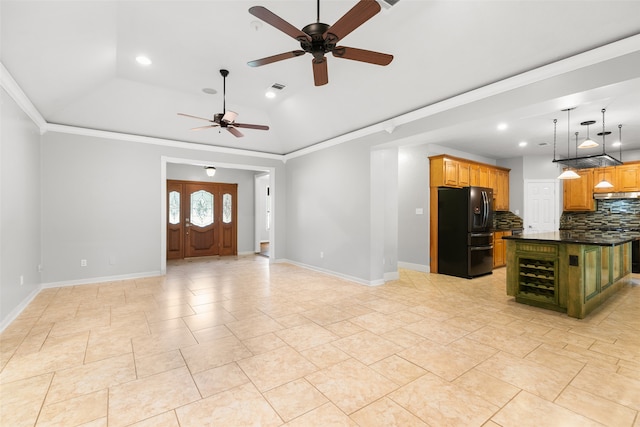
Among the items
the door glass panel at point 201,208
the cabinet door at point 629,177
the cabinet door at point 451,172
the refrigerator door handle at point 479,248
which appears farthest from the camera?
the door glass panel at point 201,208

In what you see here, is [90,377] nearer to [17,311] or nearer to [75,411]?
[75,411]

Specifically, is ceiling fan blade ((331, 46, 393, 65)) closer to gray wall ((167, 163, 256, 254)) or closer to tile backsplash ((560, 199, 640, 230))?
gray wall ((167, 163, 256, 254))

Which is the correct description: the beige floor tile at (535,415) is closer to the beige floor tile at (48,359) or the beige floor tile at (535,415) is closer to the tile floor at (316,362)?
the tile floor at (316,362)

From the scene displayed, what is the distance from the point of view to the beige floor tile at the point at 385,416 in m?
1.80

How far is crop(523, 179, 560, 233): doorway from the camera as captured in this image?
7543mm

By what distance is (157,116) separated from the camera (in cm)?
552

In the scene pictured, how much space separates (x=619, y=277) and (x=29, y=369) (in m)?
7.66

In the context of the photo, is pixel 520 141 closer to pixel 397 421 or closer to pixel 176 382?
pixel 397 421

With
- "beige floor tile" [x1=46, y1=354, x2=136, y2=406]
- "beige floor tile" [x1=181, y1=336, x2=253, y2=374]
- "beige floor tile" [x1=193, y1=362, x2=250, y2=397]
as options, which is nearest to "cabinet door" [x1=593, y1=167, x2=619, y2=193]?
"beige floor tile" [x1=181, y1=336, x2=253, y2=374]

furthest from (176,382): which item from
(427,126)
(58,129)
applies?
(58,129)

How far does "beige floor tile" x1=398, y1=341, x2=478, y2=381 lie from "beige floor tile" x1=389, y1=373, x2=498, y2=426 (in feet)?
0.51

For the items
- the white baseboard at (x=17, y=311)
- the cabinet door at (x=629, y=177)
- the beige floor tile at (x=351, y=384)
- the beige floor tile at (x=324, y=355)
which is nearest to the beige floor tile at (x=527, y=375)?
the beige floor tile at (x=351, y=384)

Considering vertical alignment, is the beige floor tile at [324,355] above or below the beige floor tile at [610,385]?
above

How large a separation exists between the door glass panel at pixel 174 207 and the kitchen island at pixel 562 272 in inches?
312
